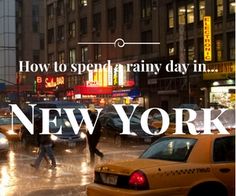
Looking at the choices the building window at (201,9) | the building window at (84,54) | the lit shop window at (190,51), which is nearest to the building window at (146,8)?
the lit shop window at (190,51)

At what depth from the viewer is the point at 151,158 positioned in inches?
373

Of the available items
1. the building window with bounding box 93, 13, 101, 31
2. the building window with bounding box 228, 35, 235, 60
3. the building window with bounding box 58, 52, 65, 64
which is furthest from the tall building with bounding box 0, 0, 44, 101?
the building window with bounding box 228, 35, 235, 60

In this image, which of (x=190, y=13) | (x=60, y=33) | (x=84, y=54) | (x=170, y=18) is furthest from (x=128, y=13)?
(x=60, y=33)

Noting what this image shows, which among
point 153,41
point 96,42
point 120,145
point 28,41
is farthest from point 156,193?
point 28,41

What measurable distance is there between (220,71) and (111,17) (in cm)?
2154

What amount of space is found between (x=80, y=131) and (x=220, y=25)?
24.7 meters

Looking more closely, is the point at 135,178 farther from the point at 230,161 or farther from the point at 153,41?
the point at 153,41

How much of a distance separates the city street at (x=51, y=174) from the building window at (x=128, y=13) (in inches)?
1450

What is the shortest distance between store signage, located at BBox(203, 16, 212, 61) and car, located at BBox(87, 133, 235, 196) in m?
35.2

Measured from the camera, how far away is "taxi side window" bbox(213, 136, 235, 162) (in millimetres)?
8992

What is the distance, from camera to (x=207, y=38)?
44188mm

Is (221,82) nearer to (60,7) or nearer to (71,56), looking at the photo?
(71,56)

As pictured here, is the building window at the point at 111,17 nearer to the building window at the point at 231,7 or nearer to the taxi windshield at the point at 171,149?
the building window at the point at 231,7

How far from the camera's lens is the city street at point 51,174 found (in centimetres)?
1305
